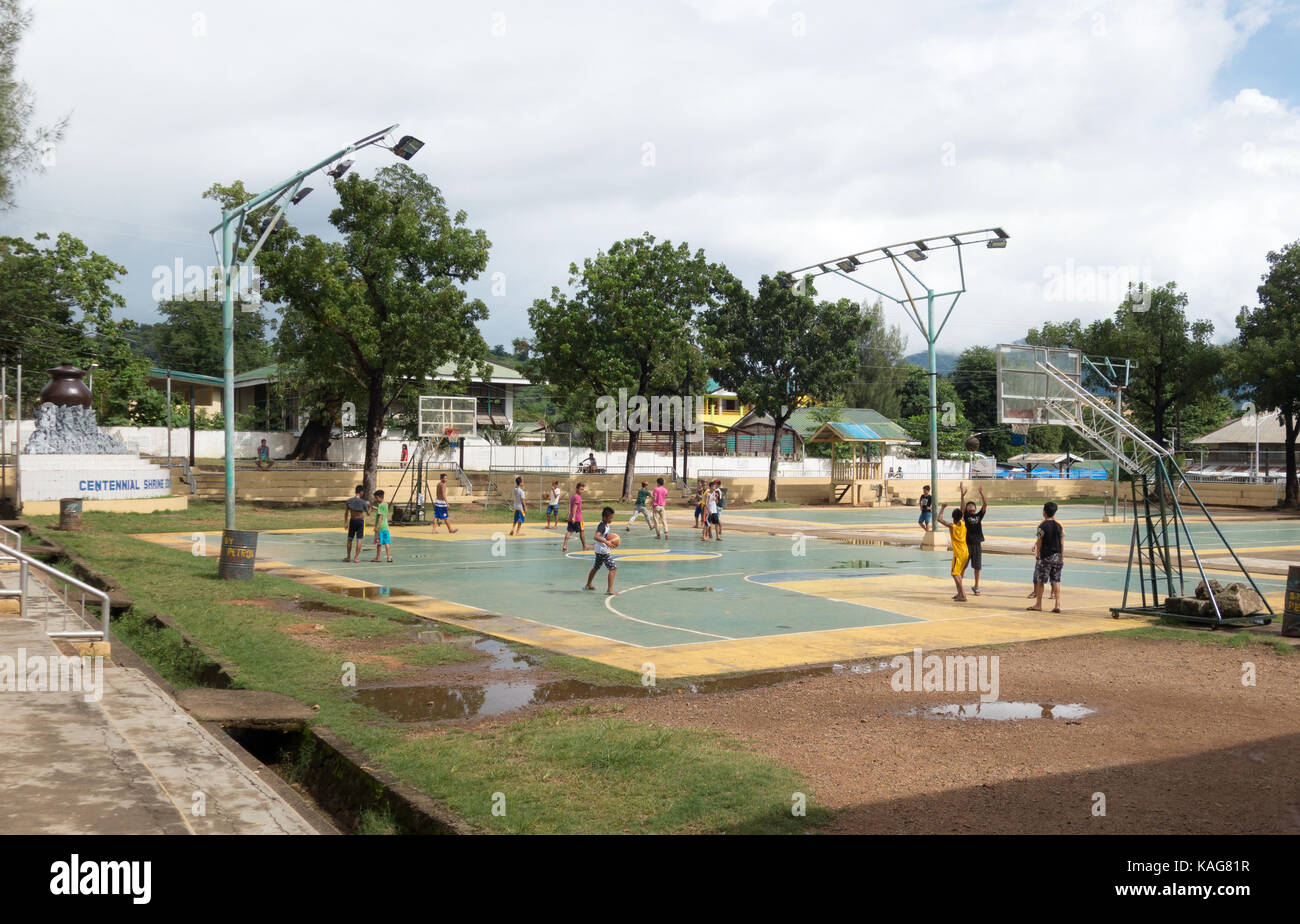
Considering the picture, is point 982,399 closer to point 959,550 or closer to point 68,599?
point 959,550

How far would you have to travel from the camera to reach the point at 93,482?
3416cm

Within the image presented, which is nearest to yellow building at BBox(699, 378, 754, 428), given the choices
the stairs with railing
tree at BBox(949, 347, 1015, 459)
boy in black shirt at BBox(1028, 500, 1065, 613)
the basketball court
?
tree at BBox(949, 347, 1015, 459)

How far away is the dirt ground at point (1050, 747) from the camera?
6859mm

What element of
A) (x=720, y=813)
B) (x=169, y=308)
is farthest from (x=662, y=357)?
(x=169, y=308)

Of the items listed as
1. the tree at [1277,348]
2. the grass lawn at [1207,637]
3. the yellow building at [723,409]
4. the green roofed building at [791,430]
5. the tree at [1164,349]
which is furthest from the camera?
the yellow building at [723,409]

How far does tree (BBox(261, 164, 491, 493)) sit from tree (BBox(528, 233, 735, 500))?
617cm

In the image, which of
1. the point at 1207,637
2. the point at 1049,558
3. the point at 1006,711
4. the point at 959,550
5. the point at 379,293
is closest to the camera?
the point at 1006,711

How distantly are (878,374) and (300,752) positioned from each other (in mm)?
88951

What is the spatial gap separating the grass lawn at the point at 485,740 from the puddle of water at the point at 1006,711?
259 cm

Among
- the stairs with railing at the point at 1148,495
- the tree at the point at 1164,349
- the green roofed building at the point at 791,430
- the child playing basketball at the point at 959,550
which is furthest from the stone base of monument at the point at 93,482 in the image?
the tree at the point at 1164,349

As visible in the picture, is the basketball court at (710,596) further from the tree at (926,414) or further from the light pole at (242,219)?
the tree at (926,414)

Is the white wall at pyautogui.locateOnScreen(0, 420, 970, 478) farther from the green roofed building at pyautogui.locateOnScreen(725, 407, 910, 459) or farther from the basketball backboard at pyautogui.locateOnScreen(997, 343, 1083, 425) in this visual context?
the basketball backboard at pyautogui.locateOnScreen(997, 343, 1083, 425)

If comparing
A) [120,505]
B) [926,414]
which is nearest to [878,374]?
[926,414]
